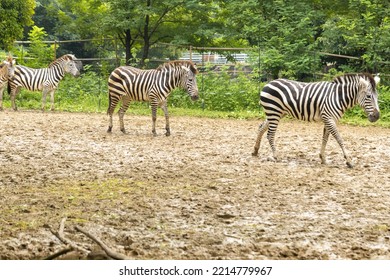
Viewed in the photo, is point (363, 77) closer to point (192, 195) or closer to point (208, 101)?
point (192, 195)

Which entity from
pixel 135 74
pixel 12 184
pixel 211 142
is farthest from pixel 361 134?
pixel 12 184

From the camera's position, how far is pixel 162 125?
1557 cm

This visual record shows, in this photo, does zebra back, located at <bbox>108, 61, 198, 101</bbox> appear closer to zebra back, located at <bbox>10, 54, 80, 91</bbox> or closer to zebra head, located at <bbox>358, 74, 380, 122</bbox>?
zebra head, located at <bbox>358, 74, 380, 122</bbox>

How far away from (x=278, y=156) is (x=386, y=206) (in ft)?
12.6

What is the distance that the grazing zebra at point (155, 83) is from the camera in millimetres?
13367

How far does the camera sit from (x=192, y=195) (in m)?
7.70

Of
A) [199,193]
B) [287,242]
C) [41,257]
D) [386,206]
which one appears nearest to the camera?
[41,257]

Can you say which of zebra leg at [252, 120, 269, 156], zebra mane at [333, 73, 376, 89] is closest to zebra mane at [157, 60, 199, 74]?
zebra leg at [252, 120, 269, 156]

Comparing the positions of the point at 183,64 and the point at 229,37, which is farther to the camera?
the point at 229,37

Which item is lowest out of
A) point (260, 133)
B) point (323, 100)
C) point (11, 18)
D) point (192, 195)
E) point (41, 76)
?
point (192, 195)

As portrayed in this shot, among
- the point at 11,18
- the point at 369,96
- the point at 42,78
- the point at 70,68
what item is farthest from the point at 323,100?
the point at 11,18

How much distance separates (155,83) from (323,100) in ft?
14.3

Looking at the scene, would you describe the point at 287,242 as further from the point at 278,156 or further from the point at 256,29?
the point at 256,29

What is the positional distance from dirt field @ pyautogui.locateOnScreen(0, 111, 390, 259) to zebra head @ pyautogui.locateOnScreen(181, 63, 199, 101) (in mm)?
920
